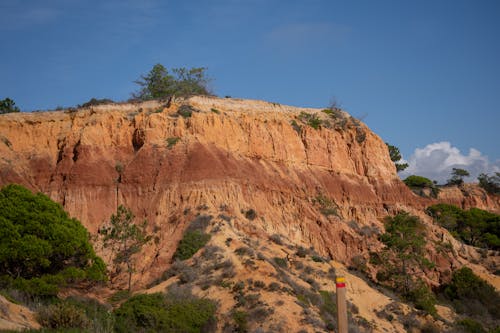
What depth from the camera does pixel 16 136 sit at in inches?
1730

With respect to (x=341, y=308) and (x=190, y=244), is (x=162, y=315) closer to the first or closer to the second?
(x=190, y=244)

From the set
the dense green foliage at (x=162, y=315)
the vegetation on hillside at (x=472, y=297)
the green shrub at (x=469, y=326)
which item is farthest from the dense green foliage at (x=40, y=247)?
the vegetation on hillside at (x=472, y=297)

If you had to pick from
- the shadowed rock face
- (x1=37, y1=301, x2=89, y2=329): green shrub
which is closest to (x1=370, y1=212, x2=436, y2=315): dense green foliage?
the shadowed rock face

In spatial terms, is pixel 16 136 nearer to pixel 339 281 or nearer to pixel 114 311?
pixel 114 311

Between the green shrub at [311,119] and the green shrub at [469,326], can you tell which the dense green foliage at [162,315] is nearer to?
the green shrub at [469,326]

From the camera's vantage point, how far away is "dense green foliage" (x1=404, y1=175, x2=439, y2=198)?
77.6m

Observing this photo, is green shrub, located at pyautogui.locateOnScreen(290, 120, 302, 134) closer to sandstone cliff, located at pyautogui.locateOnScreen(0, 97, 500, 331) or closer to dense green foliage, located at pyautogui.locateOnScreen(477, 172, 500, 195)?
sandstone cliff, located at pyautogui.locateOnScreen(0, 97, 500, 331)

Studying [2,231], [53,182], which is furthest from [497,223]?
[2,231]

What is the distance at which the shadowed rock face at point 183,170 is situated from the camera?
131 ft

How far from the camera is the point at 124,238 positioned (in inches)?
1410

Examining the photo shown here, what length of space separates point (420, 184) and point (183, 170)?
1834 inches

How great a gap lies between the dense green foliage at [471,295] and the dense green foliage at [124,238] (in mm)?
22346

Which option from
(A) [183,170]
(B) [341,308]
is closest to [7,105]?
(A) [183,170]

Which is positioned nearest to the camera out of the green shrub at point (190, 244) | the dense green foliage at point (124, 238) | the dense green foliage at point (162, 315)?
the dense green foliage at point (162, 315)
